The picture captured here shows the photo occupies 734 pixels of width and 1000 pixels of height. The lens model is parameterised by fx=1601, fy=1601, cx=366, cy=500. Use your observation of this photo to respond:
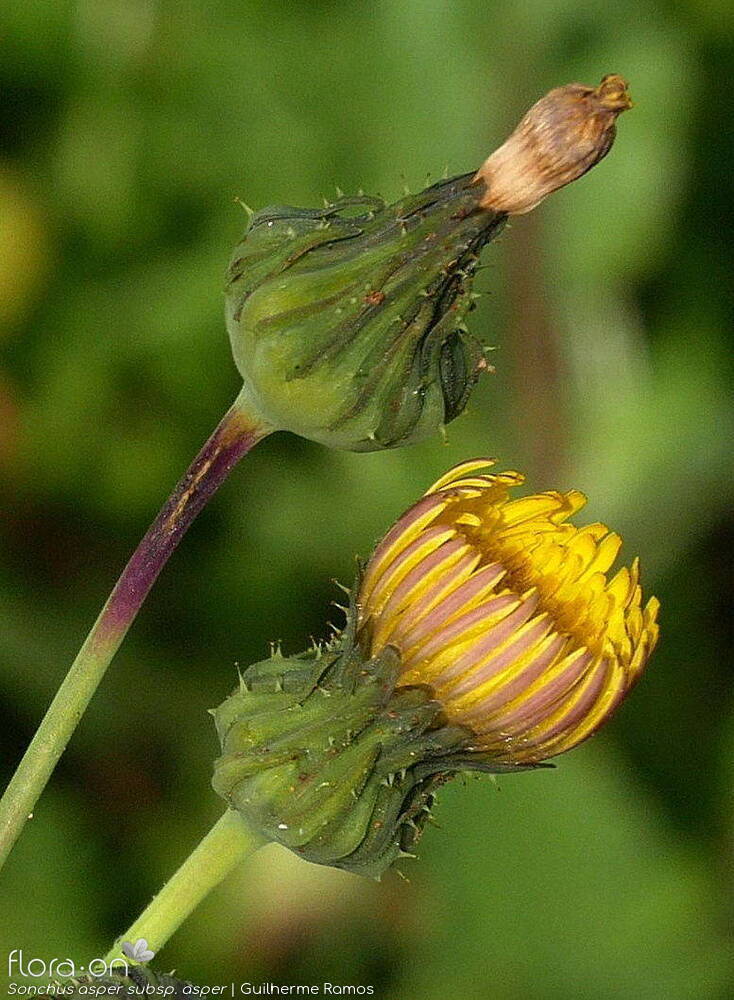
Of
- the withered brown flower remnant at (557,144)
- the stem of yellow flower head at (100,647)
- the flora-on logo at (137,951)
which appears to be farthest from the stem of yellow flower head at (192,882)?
the withered brown flower remnant at (557,144)

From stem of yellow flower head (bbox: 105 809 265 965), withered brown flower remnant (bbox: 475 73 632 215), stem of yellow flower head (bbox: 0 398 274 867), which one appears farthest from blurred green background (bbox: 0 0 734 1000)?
withered brown flower remnant (bbox: 475 73 632 215)

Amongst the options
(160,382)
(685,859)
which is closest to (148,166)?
(160,382)

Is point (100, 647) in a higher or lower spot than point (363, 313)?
lower

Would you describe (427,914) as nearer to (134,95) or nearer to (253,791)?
(253,791)

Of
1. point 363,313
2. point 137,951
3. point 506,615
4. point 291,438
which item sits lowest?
point 137,951

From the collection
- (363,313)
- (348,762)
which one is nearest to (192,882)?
(348,762)

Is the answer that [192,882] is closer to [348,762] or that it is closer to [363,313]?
[348,762]
